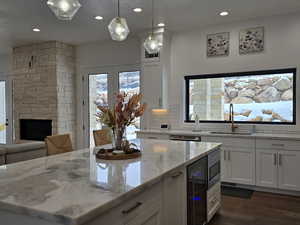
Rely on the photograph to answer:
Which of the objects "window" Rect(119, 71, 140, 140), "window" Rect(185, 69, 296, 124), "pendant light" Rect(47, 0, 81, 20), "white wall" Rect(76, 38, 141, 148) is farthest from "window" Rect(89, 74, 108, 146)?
"pendant light" Rect(47, 0, 81, 20)

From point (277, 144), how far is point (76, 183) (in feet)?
11.3

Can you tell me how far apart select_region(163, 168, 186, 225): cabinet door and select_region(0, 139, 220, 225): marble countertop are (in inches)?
4.1

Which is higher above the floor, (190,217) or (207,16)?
(207,16)

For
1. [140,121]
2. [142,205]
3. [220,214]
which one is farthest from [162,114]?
[142,205]

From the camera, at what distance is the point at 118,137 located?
2496mm

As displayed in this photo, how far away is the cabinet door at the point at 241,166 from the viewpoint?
4207 millimetres

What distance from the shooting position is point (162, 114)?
535 cm

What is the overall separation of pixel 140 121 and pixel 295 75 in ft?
10.1

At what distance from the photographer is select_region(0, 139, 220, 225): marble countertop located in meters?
1.19

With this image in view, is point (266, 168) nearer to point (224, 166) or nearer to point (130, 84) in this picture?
point (224, 166)

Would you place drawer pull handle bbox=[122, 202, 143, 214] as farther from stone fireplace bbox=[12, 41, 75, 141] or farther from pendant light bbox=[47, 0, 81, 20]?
stone fireplace bbox=[12, 41, 75, 141]

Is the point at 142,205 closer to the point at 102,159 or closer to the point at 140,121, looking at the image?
the point at 102,159

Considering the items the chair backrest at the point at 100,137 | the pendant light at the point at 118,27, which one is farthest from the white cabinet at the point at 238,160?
the pendant light at the point at 118,27

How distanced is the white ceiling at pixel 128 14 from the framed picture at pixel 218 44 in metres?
0.27
